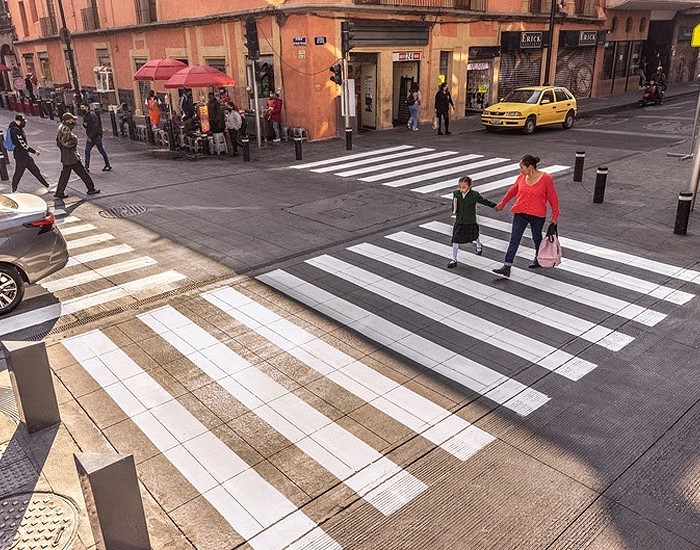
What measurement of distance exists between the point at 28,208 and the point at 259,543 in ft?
20.3

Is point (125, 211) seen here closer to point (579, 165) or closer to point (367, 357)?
point (367, 357)

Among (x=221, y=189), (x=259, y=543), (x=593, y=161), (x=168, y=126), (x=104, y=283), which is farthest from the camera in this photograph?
(x=168, y=126)

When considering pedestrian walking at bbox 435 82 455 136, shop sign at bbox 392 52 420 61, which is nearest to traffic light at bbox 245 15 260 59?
shop sign at bbox 392 52 420 61

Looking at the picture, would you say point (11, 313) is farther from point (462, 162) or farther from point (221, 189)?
point (462, 162)

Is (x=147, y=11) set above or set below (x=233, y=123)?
above

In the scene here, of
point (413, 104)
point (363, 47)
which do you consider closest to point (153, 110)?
point (363, 47)

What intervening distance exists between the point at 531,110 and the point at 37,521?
21.9 meters

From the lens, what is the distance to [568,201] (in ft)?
43.2

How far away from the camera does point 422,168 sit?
16906 millimetres

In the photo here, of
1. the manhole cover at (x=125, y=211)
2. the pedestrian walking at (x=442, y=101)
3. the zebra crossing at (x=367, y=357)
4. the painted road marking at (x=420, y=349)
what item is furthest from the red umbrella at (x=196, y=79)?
the painted road marking at (x=420, y=349)

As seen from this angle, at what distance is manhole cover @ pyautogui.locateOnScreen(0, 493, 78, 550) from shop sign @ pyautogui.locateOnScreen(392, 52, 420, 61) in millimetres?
22241

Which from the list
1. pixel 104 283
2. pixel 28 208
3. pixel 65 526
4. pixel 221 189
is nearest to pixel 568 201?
pixel 221 189

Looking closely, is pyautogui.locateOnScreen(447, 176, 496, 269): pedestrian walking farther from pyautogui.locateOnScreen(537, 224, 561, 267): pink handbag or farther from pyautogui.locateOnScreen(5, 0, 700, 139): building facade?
pyautogui.locateOnScreen(5, 0, 700, 139): building facade

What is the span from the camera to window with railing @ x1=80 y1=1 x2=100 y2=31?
113 feet
